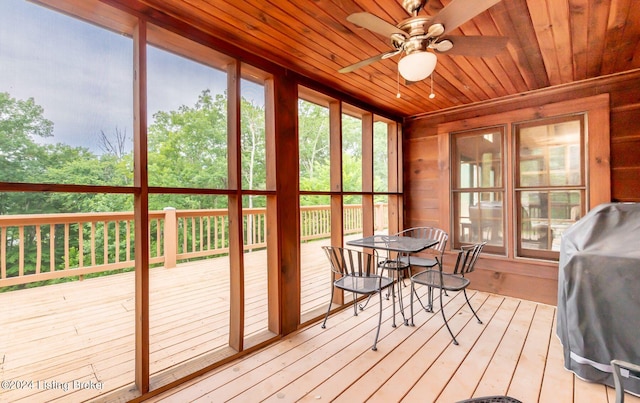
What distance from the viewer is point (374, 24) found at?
62.9 inches

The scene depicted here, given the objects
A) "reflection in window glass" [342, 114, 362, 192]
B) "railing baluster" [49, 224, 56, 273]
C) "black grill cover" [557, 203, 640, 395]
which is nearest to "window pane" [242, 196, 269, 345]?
"railing baluster" [49, 224, 56, 273]

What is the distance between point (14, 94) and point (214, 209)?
3.63 metres

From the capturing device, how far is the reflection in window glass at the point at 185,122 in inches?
88.5

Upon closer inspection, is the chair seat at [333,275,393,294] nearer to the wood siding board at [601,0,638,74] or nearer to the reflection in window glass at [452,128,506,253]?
the reflection in window glass at [452,128,506,253]

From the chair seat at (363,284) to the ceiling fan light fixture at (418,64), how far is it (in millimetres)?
1759

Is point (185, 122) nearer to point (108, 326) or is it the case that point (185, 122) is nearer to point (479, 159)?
point (108, 326)

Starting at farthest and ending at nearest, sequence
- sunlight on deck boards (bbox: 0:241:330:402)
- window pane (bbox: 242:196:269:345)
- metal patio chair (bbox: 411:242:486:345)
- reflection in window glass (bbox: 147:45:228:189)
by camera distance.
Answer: window pane (bbox: 242:196:269:345), metal patio chair (bbox: 411:242:486:345), reflection in window glass (bbox: 147:45:228:189), sunlight on deck boards (bbox: 0:241:330:402)

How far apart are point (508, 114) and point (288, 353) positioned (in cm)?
376

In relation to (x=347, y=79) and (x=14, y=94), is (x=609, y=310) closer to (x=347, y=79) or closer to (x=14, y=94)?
(x=347, y=79)

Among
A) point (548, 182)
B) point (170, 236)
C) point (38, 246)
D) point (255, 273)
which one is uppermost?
point (548, 182)

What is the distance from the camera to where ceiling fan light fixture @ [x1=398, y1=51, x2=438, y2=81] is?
1630mm

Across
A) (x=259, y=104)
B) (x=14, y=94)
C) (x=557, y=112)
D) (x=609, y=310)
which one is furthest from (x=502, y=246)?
(x=14, y=94)

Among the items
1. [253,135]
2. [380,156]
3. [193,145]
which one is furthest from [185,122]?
[380,156]

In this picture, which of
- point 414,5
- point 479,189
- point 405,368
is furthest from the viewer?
point 479,189
